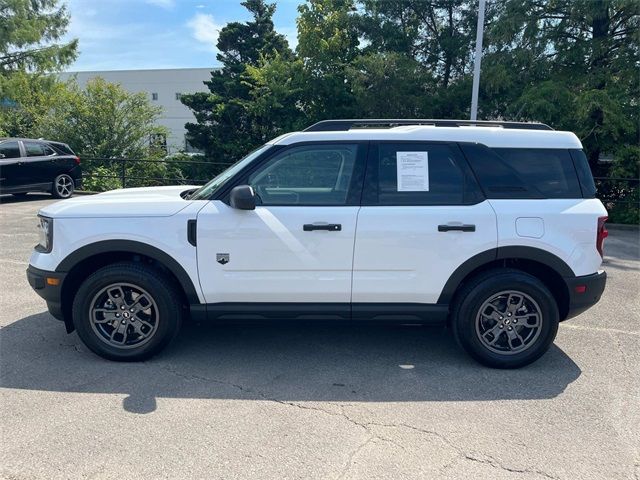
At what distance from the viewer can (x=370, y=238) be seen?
154 inches

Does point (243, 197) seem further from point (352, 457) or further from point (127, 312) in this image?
point (352, 457)

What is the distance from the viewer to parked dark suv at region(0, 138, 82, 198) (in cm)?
1276

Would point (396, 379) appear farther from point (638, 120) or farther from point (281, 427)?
point (638, 120)

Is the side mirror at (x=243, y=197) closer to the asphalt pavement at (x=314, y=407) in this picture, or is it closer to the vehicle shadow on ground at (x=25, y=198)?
the asphalt pavement at (x=314, y=407)

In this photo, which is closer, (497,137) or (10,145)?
(497,137)

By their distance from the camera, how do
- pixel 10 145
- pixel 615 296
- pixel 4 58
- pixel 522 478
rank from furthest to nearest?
pixel 4 58
pixel 10 145
pixel 615 296
pixel 522 478

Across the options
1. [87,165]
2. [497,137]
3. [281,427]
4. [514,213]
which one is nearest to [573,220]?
[514,213]

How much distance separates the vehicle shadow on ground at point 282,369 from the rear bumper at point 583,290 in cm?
53

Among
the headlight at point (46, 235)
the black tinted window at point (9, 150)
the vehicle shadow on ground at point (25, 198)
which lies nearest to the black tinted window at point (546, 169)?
the headlight at point (46, 235)

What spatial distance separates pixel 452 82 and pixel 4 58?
18.1 metres

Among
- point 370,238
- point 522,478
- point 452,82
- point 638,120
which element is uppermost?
point 452,82

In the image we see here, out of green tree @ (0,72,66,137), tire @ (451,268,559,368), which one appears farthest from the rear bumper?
green tree @ (0,72,66,137)

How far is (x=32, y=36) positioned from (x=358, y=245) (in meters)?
22.2

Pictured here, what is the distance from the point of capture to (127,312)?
4086mm
